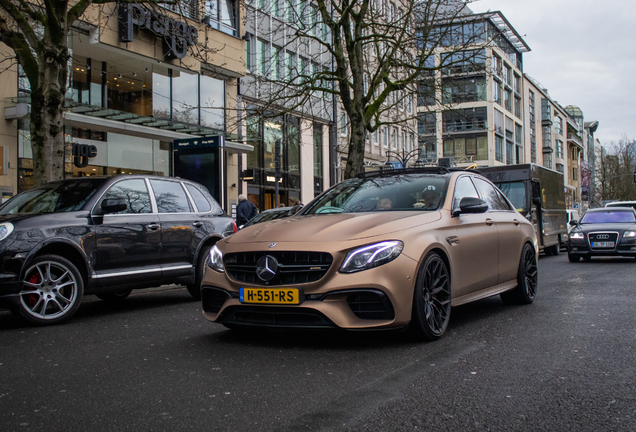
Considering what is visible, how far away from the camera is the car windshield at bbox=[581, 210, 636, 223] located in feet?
58.1

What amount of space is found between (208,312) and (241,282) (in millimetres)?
583

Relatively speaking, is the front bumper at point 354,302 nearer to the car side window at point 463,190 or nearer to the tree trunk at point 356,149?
the car side window at point 463,190

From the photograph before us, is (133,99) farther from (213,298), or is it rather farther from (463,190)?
(213,298)

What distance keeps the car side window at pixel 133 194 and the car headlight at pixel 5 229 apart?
1359 mm

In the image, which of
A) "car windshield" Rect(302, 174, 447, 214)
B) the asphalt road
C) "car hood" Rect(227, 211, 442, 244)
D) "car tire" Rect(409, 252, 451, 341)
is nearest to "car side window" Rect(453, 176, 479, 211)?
"car windshield" Rect(302, 174, 447, 214)

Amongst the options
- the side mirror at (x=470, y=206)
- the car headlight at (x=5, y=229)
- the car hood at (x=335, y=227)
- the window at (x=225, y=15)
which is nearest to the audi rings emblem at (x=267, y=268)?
the car hood at (x=335, y=227)

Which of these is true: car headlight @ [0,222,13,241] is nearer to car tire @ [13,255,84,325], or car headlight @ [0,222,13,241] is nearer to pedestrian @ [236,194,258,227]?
car tire @ [13,255,84,325]

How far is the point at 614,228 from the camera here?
55.0 feet

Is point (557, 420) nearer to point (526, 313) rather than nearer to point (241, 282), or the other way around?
point (241, 282)

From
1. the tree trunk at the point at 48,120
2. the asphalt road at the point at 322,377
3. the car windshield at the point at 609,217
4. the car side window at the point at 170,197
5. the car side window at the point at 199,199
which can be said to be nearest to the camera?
the asphalt road at the point at 322,377

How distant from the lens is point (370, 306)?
4934 mm

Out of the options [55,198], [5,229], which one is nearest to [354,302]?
[5,229]

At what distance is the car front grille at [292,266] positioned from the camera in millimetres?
4922

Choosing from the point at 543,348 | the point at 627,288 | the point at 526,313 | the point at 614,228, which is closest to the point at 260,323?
the point at 543,348
